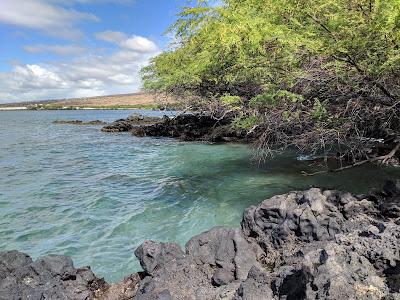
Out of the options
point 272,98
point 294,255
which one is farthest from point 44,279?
point 272,98

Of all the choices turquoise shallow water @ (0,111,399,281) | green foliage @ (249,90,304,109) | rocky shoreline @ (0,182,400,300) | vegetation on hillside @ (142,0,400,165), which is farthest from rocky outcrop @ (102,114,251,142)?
rocky shoreline @ (0,182,400,300)

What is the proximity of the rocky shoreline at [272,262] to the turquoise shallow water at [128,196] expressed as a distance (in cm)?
172

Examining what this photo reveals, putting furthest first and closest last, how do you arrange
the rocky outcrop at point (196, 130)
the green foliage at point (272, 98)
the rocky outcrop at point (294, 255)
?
the rocky outcrop at point (196, 130)
the green foliage at point (272, 98)
the rocky outcrop at point (294, 255)

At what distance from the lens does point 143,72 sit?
1261 inches

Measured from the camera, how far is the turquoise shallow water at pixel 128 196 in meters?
10.6

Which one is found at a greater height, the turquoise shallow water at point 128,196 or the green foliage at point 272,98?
the green foliage at point 272,98

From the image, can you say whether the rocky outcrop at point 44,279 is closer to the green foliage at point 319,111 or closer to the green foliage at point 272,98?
the green foliage at point 272,98

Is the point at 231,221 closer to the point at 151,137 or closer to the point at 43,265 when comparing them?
the point at 43,265

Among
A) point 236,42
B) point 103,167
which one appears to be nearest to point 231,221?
point 236,42

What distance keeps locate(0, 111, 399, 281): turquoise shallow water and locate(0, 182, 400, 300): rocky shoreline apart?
1.72m

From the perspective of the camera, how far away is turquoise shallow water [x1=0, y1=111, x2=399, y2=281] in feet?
34.9

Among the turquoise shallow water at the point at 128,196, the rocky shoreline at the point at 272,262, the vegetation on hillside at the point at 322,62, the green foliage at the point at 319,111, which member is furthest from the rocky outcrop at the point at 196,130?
the rocky shoreline at the point at 272,262

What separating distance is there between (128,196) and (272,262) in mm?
8467

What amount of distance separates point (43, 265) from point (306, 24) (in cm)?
926
